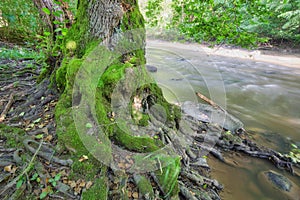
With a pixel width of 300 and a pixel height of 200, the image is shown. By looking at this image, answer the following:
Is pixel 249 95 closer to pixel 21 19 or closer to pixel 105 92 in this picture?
pixel 105 92

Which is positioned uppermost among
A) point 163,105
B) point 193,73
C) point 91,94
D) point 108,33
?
point 108,33

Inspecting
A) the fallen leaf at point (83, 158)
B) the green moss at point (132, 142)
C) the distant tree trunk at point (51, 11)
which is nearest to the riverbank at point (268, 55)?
the distant tree trunk at point (51, 11)

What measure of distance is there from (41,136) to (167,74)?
938 centimetres

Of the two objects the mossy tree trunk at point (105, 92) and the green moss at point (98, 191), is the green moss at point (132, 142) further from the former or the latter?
the green moss at point (98, 191)

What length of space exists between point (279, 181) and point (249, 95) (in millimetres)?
5943

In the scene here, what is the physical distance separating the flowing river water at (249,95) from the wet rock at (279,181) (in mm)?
120

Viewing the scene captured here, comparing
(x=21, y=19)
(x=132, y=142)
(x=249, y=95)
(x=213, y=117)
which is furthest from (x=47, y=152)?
(x=249, y=95)

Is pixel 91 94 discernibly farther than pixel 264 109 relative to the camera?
No

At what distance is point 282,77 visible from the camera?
34.8 ft

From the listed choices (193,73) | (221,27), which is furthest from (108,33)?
(193,73)

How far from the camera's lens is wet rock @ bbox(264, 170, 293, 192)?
285cm

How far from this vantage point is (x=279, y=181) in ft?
9.66

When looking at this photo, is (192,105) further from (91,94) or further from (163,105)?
(91,94)

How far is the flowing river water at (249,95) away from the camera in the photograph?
9.91ft
